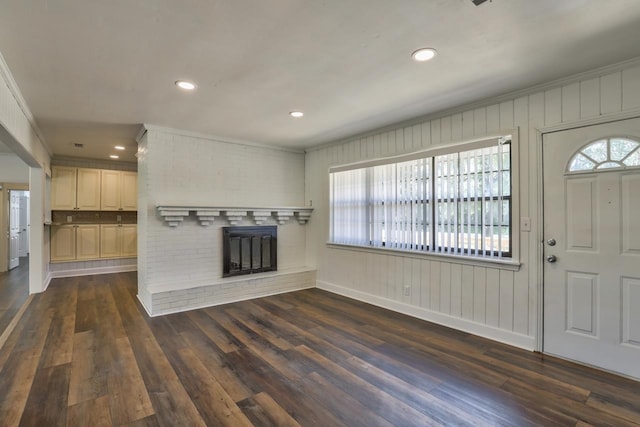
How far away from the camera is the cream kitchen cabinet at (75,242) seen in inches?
251

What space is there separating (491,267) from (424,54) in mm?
2208

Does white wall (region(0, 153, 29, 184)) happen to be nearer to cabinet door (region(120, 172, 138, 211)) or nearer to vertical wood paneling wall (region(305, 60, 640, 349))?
cabinet door (region(120, 172, 138, 211))

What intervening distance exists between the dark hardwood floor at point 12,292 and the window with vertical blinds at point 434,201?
4.48 metres

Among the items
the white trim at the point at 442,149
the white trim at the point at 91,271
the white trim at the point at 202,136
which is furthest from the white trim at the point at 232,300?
the white trim at the point at 91,271

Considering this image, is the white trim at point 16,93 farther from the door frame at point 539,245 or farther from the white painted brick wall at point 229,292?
the door frame at point 539,245

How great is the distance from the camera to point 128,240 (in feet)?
23.3

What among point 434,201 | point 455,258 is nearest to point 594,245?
point 455,258

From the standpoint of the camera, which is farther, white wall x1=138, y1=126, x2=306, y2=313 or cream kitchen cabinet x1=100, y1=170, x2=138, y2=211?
cream kitchen cabinet x1=100, y1=170, x2=138, y2=211

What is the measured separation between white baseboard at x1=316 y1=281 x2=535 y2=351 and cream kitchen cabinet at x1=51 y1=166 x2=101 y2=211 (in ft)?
18.4

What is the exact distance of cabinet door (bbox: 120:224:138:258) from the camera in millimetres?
7039

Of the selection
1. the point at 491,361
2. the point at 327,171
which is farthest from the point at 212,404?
the point at 327,171

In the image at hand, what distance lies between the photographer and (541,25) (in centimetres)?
201

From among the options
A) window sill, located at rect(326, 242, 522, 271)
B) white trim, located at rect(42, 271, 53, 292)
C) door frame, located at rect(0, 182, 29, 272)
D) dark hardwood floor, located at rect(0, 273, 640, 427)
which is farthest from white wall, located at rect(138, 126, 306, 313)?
door frame, located at rect(0, 182, 29, 272)

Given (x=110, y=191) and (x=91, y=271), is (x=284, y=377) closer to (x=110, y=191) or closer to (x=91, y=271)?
(x=91, y=271)
